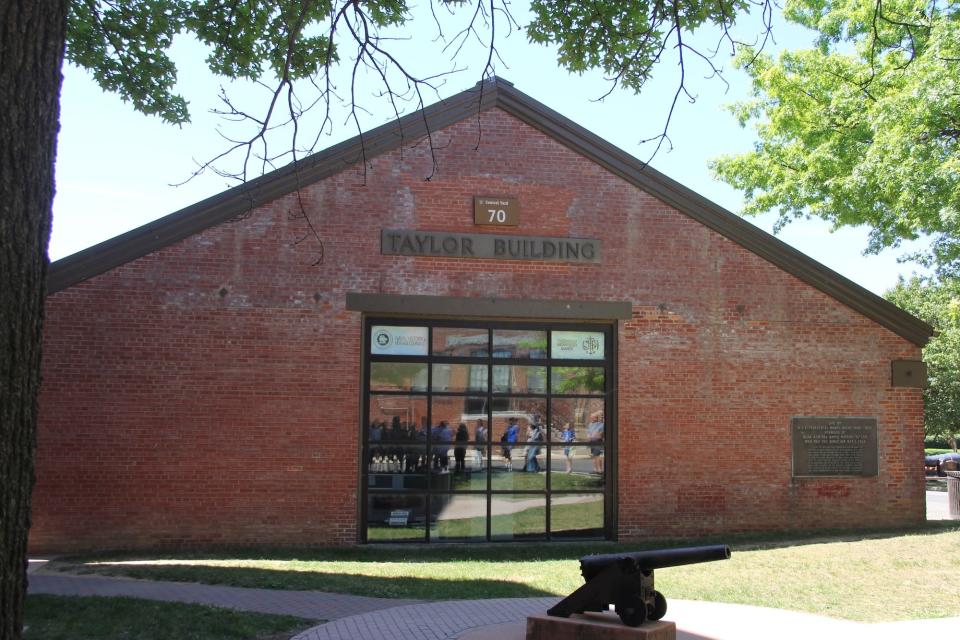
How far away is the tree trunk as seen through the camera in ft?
10.4

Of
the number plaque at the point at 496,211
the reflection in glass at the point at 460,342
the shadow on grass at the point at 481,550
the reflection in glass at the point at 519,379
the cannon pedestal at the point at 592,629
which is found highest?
the number plaque at the point at 496,211

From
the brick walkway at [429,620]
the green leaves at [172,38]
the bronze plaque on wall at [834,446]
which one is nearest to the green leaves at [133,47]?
the green leaves at [172,38]

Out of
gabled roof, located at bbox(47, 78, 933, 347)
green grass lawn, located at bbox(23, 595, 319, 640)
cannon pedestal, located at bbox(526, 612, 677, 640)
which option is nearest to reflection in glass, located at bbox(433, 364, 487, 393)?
gabled roof, located at bbox(47, 78, 933, 347)

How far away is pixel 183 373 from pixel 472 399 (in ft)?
14.5

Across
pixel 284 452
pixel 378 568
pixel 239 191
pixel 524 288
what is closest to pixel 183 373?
pixel 284 452

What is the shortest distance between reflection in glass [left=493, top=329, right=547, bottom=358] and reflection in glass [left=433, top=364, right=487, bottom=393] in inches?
15.6

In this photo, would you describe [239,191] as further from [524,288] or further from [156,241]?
[524,288]

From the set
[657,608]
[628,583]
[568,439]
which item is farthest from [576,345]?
[628,583]

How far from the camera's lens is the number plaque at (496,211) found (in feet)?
45.4

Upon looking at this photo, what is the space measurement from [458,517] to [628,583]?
289 inches

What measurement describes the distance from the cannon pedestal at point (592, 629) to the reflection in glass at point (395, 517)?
683cm

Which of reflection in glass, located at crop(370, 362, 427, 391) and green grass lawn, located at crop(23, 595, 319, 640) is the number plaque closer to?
reflection in glass, located at crop(370, 362, 427, 391)

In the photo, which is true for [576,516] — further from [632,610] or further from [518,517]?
[632,610]

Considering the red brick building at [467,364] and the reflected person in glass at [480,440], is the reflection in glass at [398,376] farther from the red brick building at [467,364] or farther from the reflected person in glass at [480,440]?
the reflected person in glass at [480,440]
